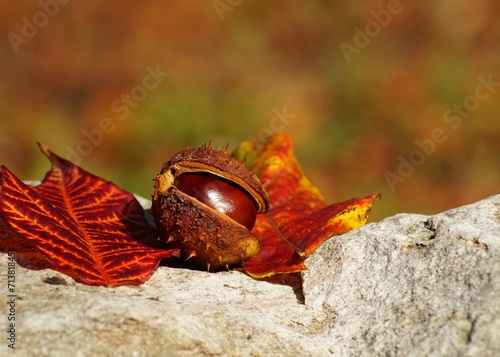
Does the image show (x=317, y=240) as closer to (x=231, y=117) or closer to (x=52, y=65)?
(x=231, y=117)

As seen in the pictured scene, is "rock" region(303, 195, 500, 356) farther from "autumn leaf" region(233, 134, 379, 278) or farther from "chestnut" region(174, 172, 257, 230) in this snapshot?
"chestnut" region(174, 172, 257, 230)

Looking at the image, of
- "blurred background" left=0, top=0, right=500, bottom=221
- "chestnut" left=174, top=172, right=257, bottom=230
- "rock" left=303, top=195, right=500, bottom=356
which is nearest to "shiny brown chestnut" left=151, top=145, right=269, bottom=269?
"chestnut" left=174, top=172, right=257, bottom=230

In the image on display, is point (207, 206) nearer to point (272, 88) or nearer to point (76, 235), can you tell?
point (76, 235)

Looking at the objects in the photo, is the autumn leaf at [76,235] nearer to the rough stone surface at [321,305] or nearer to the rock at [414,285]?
the rough stone surface at [321,305]

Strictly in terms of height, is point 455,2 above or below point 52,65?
above

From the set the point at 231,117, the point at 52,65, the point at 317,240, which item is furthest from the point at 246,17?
the point at 317,240
